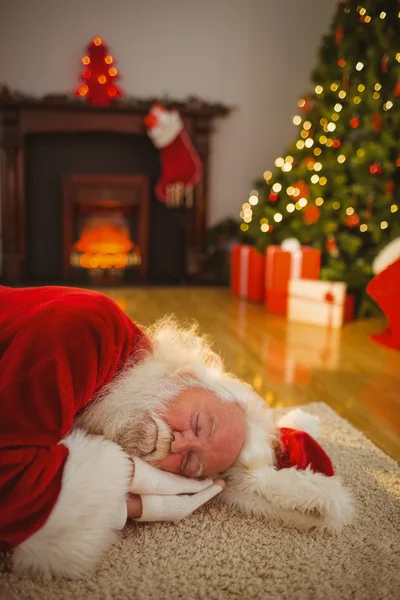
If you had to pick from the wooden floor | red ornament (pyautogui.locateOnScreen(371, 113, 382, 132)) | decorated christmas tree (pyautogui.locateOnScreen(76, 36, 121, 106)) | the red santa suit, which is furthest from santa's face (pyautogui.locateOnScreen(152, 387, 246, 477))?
decorated christmas tree (pyautogui.locateOnScreen(76, 36, 121, 106))

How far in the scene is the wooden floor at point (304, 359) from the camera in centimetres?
178

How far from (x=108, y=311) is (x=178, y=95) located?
360 centimetres

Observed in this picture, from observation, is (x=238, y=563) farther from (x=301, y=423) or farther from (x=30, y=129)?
(x=30, y=129)

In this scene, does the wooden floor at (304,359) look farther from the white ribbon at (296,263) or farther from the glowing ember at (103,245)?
the glowing ember at (103,245)

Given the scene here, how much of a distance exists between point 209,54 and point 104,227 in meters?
1.59

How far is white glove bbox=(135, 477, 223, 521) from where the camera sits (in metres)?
1.04

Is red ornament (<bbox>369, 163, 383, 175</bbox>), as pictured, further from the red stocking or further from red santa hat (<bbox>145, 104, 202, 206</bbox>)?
red santa hat (<bbox>145, 104, 202, 206</bbox>)

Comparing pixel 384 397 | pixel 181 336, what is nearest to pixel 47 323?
pixel 181 336

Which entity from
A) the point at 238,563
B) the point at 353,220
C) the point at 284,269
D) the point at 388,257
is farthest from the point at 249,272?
the point at 238,563

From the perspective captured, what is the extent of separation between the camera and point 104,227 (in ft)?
14.0

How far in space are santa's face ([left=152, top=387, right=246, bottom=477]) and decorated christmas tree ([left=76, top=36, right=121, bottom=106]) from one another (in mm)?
3360

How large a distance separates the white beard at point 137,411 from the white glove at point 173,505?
0.08 m

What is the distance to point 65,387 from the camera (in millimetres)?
959

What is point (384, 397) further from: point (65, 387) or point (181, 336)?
point (65, 387)
